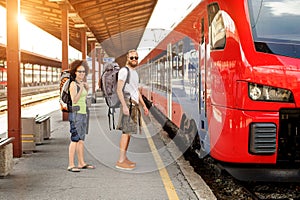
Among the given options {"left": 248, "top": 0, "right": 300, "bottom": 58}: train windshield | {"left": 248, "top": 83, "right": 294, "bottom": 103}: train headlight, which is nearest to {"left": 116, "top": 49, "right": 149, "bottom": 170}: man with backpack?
{"left": 248, "top": 0, "right": 300, "bottom": 58}: train windshield

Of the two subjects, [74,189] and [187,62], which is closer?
[74,189]

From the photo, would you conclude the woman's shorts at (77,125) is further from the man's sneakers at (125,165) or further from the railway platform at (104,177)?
the man's sneakers at (125,165)

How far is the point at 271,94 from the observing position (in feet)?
15.9

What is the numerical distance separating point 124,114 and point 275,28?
261 centimetres

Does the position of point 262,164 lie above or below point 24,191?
above

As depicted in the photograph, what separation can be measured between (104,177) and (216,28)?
2698 millimetres

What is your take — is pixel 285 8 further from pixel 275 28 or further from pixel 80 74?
pixel 80 74

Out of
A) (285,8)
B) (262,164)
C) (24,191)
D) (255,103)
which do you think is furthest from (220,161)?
(24,191)

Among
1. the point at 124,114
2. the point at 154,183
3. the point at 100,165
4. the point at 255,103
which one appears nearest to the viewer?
the point at 255,103

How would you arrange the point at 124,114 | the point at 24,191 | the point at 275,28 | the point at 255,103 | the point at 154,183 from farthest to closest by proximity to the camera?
the point at 124,114
the point at 154,183
the point at 24,191
the point at 275,28
the point at 255,103

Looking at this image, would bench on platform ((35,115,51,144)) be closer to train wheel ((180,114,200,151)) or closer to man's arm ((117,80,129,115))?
train wheel ((180,114,200,151))

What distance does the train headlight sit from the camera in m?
4.84

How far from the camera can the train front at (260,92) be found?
4.84 m

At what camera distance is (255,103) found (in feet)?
15.8
